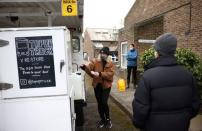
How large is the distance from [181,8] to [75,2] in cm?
572

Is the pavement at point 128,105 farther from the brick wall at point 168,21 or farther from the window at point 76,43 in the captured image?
the brick wall at point 168,21

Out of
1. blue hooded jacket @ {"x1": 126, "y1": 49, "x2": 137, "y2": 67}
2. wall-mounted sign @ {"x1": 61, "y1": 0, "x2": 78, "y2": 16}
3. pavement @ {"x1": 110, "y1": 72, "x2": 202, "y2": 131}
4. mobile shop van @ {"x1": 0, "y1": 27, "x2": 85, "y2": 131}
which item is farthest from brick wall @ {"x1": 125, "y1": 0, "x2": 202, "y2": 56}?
mobile shop van @ {"x1": 0, "y1": 27, "x2": 85, "y2": 131}

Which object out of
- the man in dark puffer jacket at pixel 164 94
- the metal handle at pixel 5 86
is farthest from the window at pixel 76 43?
the man in dark puffer jacket at pixel 164 94

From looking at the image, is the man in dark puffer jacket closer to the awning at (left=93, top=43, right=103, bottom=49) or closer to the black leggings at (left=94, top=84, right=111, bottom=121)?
the black leggings at (left=94, top=84, right=111, bottom=121)

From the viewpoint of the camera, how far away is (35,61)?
12.4 ft

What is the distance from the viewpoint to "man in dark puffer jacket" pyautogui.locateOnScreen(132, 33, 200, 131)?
3.13m

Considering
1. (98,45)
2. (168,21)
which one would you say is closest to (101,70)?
(168,21)

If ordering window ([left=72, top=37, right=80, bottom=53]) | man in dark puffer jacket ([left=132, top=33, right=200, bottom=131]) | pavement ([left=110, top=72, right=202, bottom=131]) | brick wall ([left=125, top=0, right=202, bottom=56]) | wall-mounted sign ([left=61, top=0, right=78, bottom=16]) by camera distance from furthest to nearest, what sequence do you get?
1. brick wall ([left=125, top=0, right=202, bottom=56])
2. window ([left=72, top=37, right=80, bottom=53])
3. pavement ([left=110, top=72, right=202, bottom=131])
4. wall-mounted sign ([left=61, top=0, right=78, bottom=16])
5. man in dark puffer jacket ([left=132, top=33, right=200, bottom=131])

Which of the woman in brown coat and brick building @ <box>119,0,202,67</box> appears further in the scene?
brick building @ <box>119,0,202,67</box>

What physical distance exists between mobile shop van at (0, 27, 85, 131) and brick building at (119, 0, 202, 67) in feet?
19.4

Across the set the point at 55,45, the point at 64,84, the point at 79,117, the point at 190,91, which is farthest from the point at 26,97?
the point at 79,117

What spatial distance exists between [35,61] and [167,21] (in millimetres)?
8224

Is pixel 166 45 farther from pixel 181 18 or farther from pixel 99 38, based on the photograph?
pixel 99 38

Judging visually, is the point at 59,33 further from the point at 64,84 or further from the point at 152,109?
the point at 152,109
